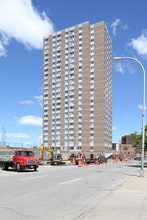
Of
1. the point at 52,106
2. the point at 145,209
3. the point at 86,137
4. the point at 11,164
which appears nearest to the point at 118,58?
the point at 11,164

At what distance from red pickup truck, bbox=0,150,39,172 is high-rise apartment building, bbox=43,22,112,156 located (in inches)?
4773

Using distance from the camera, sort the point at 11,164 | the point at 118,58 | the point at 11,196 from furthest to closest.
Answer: the point at 11,164
the point at 118,58
the point at 11,196

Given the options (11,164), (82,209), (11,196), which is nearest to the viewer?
(82,209)

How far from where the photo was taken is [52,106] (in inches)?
6781

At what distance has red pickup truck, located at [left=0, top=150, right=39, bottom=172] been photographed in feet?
115

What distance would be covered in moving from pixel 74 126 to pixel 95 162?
90568 mm

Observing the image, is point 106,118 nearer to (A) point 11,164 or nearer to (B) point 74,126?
(B) point 74,126

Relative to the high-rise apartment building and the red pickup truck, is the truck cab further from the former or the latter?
the high-rise apartment building

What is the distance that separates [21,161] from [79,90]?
A: 131258mm

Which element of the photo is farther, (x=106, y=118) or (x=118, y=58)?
(x=106, y=118)

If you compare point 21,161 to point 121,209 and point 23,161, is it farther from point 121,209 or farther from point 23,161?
point 121,209

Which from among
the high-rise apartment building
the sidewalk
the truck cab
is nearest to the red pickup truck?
the truck cab

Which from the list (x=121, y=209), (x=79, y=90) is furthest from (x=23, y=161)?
(x=79, y=90)

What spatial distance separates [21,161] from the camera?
35219 mm
